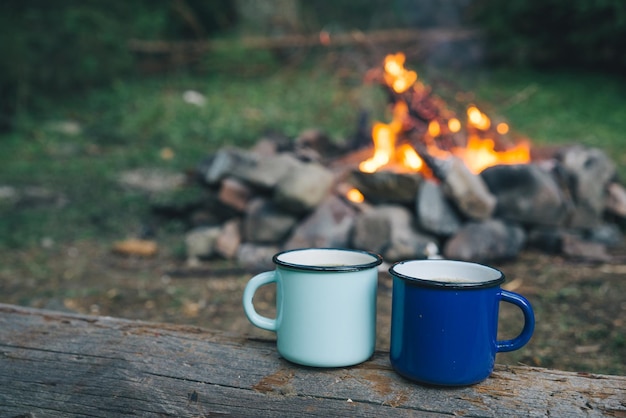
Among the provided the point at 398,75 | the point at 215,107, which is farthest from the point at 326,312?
the point at 215,107

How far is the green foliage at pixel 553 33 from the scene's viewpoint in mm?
10078

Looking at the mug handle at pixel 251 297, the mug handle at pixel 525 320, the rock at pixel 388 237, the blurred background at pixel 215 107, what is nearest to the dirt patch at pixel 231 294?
the blurred background at pixel 215 107

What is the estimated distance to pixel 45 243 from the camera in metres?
4.77

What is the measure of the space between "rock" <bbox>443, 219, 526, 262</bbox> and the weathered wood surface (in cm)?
284

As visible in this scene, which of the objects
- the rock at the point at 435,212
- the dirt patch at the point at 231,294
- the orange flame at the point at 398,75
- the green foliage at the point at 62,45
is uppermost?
the green foliage at the point at 62,45

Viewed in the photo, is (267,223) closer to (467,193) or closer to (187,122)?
(467,193)

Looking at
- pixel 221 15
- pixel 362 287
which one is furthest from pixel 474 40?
pixel 362 287

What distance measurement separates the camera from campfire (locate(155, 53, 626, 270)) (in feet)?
14.0

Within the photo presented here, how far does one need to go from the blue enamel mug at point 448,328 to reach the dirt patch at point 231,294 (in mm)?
1412

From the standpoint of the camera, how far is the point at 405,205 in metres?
4.44

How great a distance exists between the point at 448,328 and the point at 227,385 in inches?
19.4

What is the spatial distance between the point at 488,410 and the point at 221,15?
12.5 meters

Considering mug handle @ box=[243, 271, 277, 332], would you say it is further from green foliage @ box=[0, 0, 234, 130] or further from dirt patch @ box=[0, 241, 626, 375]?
green foliage @ box=[0, 0, 234, 130]

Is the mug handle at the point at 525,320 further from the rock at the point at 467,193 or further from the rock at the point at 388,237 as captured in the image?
the rock at the point at 467,193
